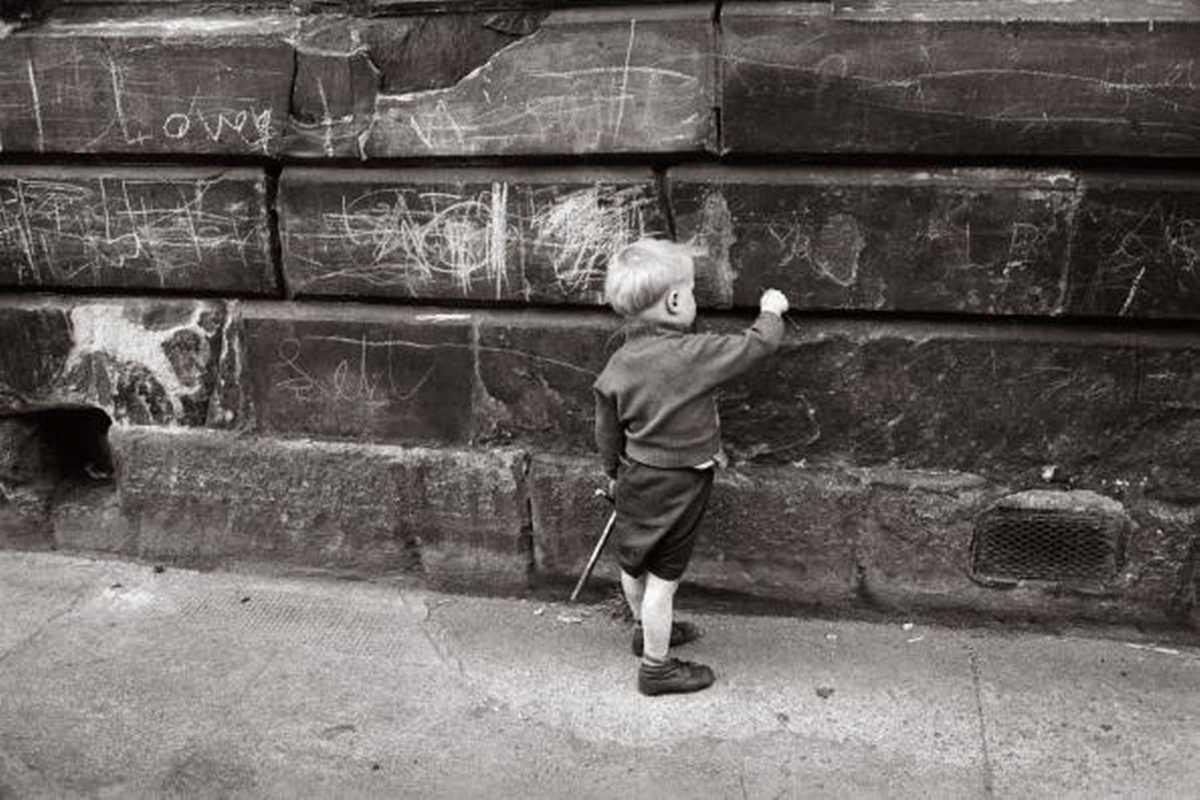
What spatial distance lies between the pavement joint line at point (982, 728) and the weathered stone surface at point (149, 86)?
2522mm

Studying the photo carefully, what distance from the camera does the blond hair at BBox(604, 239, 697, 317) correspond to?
10.4 feet

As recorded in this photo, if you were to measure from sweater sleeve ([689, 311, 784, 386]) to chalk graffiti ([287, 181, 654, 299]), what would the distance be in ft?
1.77

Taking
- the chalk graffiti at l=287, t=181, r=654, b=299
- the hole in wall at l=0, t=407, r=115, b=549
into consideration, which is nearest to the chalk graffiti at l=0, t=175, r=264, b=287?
the chalk graffiti at l=287, t=181, r=654, b=299

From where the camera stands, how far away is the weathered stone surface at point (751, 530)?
12.0 feet

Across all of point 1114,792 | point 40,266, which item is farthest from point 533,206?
point 1114,792

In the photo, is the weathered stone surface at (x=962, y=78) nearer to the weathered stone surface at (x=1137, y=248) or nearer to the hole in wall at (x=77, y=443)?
the weathered stone surface at (x=1137, y=248)

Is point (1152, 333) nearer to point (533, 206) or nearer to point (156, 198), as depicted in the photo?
point (533, 206)

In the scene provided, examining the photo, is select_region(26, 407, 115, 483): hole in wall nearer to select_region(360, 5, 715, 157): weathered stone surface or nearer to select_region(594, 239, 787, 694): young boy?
select_region(360, 5, 715, 157): weathered stone surface

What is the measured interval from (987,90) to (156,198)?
96.7 inches

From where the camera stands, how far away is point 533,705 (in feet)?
11.1

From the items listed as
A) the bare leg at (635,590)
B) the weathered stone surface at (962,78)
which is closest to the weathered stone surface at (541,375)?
the bare leg at (635,590)

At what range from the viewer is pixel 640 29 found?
3389 mm

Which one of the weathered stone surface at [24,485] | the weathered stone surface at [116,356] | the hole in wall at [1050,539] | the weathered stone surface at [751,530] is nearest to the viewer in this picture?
the hole in wall at [1050,539]

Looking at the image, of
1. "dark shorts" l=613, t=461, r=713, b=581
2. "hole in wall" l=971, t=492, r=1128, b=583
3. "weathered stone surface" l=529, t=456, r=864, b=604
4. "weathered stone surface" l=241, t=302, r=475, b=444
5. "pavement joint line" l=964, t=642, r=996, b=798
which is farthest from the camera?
"weathered stone surface" l=241, t=302, r=475, b=444
